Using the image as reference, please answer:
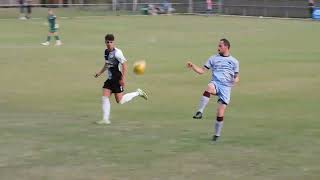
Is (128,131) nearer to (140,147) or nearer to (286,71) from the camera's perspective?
(140,147)

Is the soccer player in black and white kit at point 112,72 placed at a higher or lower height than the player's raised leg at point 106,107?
higher

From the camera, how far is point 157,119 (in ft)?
43.1

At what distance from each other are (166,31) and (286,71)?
17664 millimetres

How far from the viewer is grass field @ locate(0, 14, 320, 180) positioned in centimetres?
896

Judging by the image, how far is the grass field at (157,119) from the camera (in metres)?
8.96

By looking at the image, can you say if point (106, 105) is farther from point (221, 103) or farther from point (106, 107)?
point (221, 103)

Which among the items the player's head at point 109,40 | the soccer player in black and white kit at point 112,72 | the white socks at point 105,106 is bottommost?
the white socks at point 105,106

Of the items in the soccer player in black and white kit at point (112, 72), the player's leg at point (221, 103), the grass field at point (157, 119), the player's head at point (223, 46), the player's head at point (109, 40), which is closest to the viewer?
the grass field at point (157, 119)

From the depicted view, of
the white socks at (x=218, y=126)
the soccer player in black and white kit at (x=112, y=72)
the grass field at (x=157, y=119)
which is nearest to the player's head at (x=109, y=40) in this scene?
the soccer player in black and white kit at (x=112, y=72)

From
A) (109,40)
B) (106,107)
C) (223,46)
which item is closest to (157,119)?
(106,107)

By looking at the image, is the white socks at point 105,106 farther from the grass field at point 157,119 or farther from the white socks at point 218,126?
the white socks at point 218,126

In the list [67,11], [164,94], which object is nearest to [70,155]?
[164,94]

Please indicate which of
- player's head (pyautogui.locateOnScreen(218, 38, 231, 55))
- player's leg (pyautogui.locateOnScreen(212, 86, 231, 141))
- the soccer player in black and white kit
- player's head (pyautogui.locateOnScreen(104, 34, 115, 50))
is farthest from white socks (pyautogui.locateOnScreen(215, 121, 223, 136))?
player's head (pyautogui.locateOnScreen(104, 34, 115, 50))

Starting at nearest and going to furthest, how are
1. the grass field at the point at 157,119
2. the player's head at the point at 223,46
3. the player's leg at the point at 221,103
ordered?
the grass field at the point at 157,119 < the player's head at the point at 223,46 < the player's leg at the point at 221,103
